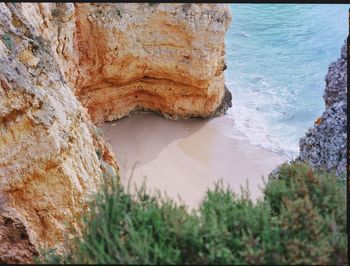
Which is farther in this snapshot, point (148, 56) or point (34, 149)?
point (148, 56)

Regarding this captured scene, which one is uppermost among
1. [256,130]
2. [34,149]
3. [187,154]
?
[256,130]

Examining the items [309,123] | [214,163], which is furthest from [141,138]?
[309,123]

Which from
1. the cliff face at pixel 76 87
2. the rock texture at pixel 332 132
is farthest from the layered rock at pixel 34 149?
the rock texture at pixel 332 132

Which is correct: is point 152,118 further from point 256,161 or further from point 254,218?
point 254,218

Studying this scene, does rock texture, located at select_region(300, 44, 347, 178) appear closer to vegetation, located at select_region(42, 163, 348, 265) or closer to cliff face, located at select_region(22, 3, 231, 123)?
vegetation, located at select_region(42, 163, 348, 265)

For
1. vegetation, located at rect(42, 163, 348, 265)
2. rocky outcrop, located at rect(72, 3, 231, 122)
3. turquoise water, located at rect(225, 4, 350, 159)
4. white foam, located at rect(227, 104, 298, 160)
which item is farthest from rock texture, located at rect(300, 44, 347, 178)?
turquoise water, located at rect(225, 4, 350, 159)

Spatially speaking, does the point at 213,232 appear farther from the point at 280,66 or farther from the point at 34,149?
the point at 280,66

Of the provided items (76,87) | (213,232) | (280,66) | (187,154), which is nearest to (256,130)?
(187,154)
